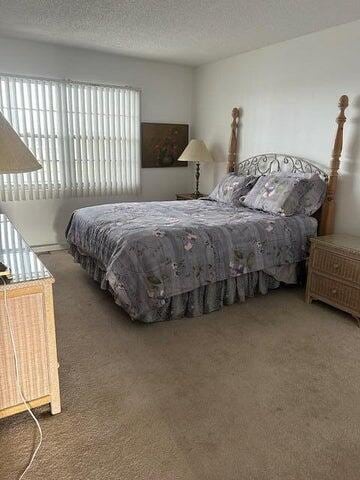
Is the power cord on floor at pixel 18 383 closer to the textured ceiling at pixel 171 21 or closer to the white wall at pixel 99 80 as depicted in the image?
the textured ceiling at pixel 171 21

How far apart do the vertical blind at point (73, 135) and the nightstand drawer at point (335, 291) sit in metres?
2.92

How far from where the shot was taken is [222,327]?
2783 mm

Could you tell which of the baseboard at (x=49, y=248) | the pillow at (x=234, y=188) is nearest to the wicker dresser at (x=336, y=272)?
the pillow at (x=234, y=188)

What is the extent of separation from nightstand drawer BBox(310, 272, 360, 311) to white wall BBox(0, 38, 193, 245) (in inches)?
114

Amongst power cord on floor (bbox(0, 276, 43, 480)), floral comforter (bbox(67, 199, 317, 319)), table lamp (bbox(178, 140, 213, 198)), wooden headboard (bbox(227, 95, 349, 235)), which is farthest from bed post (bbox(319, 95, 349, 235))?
power cord on floor (bbox(0, 276, 43, 480))

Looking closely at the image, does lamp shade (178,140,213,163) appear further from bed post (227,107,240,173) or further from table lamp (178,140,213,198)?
bed post (227,107,240,173)

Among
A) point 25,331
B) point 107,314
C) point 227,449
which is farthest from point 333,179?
point 25,331

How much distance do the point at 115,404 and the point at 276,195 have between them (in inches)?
95.7

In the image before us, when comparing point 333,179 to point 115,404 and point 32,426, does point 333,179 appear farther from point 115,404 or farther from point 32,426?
point 32,426

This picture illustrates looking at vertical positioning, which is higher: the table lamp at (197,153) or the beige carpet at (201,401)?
the table lamp at (197,153)

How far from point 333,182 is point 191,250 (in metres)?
1.59

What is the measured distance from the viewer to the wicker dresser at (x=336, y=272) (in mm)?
2797

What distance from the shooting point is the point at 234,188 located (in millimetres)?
4129

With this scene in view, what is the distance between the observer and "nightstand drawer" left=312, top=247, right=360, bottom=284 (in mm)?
2775
